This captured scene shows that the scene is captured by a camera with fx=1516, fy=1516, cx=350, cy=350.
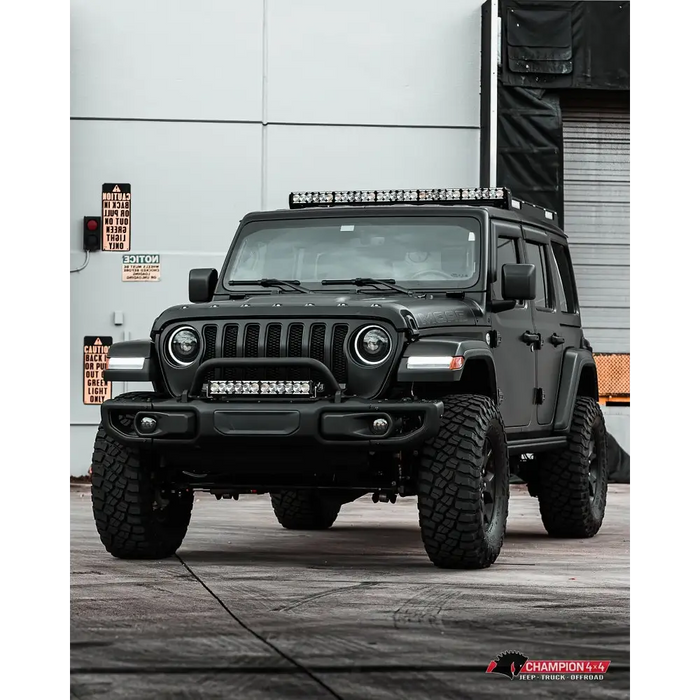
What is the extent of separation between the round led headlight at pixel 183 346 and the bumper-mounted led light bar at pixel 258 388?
0.25 m

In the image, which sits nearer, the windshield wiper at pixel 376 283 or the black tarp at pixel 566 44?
the windshield wiper at pixel 376 283

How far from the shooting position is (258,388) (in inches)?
317

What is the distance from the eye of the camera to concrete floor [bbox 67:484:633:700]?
16.3 ft

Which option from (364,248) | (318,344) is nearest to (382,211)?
(364,248)

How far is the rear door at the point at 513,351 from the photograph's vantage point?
363 inches

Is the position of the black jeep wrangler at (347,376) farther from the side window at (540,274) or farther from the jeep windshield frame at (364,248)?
the side window at (540,274)

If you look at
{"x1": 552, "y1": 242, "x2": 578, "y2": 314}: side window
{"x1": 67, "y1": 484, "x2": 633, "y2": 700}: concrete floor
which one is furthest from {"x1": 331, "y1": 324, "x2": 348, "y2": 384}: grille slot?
{"x1": 552, "y1": 242, "x2": 578, "y2": 314}: side window

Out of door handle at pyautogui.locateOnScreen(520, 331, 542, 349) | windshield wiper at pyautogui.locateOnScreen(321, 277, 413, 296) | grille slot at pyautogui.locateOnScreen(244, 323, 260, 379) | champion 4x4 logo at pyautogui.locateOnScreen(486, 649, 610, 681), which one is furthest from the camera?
door handle at pyautogui.locateOnScreen(520, 331, 542, 349)

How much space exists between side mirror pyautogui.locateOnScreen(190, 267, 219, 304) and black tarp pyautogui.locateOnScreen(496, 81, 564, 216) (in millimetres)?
7231

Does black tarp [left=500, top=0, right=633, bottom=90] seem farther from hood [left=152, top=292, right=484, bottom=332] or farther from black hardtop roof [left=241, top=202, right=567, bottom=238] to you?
hood [left=152, top=292, right=484, bottom=332]

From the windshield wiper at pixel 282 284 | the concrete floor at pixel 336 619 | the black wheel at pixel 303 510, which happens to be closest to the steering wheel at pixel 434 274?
the windshield wiper at pixel 282 284
